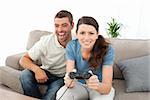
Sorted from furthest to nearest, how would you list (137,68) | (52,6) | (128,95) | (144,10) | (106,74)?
(52,6)
(144,10)
(137,68)
(128,95)
(106,74)

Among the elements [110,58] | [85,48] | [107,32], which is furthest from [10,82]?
[107,32]

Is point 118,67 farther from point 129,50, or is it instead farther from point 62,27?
point 62,27

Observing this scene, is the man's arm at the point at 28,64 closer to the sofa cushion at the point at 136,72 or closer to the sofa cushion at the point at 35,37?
the sofa cushion at the point at 35,37

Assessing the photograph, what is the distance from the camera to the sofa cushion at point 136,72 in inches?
78.9

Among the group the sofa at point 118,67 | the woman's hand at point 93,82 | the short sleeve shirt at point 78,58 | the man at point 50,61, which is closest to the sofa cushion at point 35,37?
the sofa at point 118,67

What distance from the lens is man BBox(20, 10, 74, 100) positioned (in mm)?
2016

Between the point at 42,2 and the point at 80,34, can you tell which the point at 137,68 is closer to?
the point at 80,34

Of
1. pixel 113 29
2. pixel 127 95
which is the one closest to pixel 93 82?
pixel 127 95

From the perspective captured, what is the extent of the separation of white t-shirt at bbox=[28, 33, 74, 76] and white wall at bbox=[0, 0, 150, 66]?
1.12 meters

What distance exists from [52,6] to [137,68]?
5.12ft

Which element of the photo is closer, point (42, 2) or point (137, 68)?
point (137, 68)

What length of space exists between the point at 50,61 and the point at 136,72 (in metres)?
0.68

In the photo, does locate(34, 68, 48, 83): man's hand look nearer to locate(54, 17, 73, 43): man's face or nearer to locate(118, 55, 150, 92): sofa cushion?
locate(54, 17, 73, 43): man's face

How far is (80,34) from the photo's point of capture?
1.81 m
